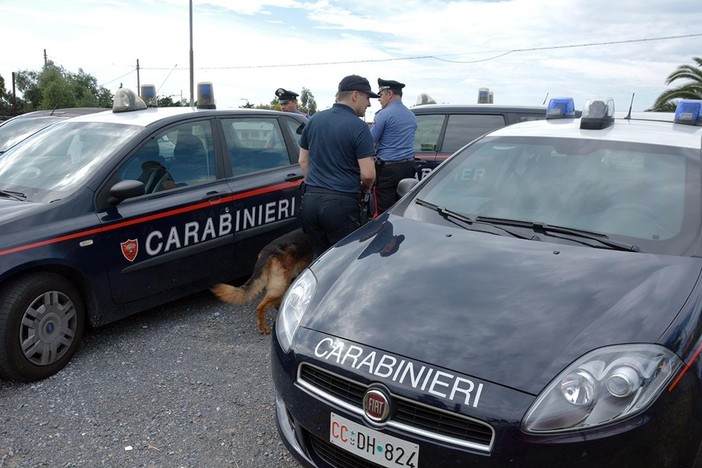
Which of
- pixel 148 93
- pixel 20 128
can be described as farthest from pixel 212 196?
pixel 20 128

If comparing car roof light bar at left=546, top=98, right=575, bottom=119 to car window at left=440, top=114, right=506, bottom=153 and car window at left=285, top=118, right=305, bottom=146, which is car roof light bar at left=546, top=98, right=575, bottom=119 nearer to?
car window at left=285, top=118, right=305, bottom=146

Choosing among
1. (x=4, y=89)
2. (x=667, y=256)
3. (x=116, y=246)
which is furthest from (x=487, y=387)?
(x=4, y=89)

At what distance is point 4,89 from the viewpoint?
159ft

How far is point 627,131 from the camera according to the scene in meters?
3.11

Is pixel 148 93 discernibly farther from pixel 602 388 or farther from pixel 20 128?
pixel 602 388

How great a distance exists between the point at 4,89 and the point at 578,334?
188 ft

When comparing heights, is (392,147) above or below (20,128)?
above

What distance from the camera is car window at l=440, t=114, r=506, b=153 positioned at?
6488 mm

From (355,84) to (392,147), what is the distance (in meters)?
1.51

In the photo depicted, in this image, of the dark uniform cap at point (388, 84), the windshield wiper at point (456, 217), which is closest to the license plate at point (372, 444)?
the windshield wiper at point (456, 217)

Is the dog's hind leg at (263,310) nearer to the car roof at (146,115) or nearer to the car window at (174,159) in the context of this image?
the car window at (174,159)

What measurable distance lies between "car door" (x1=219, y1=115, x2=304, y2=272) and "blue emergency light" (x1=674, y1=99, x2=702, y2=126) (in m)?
3.01

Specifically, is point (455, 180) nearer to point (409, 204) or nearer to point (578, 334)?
point (409, 204)

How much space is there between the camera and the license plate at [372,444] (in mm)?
1859
